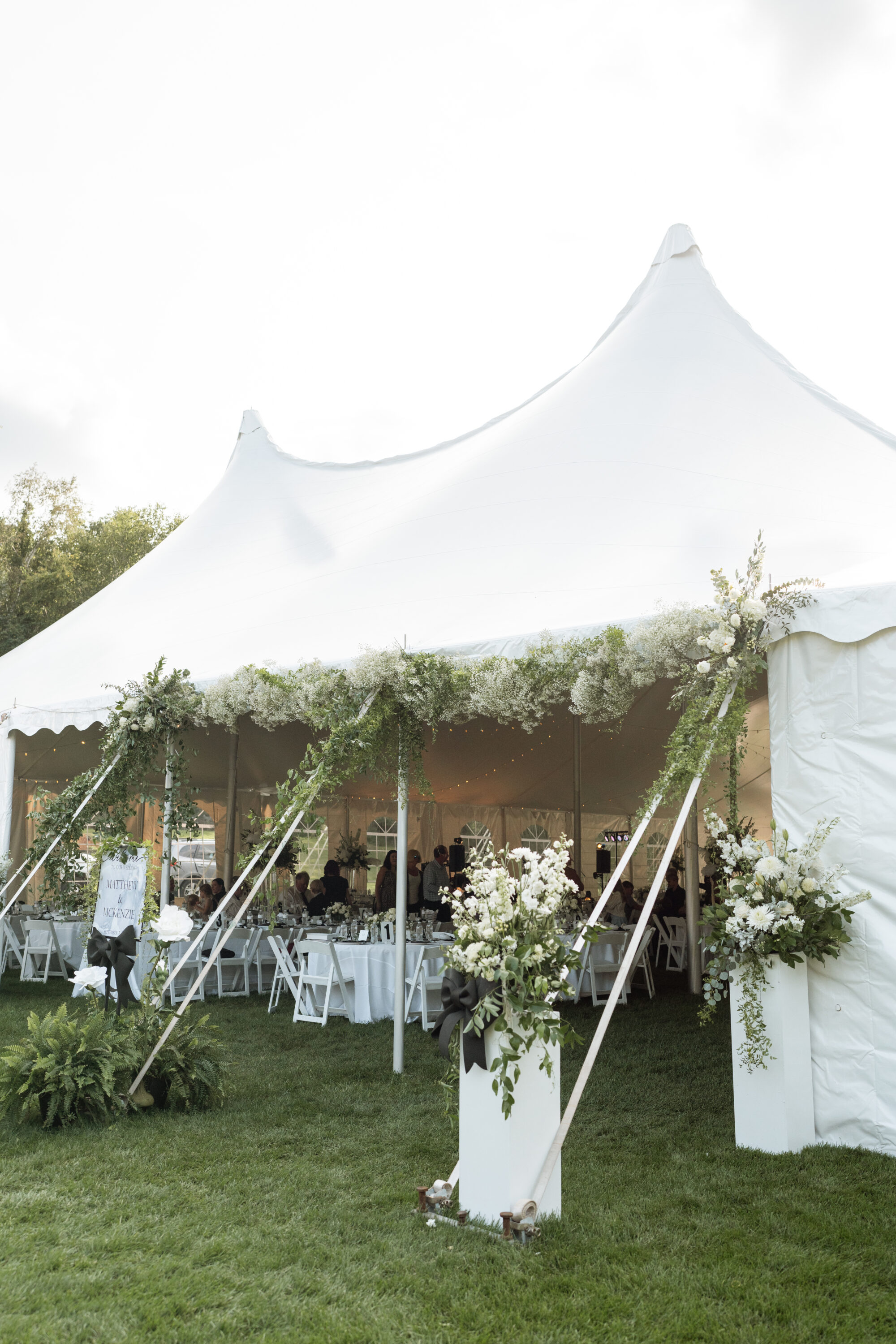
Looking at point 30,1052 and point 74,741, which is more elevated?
point 74,741

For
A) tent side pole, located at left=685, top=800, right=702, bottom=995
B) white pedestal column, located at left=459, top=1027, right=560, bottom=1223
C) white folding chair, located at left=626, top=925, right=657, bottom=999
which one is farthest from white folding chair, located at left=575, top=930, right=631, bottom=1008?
white pedestal column, located at left=459, top=1027, right=560, bottom=1223

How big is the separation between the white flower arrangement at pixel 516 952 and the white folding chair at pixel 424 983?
12.1ft

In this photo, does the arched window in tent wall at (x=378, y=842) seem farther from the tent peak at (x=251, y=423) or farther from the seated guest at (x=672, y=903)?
the tent peak at (x=251, y=423)

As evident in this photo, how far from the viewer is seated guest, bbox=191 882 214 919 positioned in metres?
10.2

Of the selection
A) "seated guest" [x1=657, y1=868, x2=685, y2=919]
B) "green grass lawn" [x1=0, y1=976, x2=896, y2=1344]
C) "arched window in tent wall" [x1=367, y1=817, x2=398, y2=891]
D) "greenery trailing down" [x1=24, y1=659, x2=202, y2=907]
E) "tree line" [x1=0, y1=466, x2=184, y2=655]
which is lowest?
"green grass lawn" [x1=0, y1=976, x2=896, y2=1344]

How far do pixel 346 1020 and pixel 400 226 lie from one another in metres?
10.6

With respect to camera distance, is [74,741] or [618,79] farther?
[74,741]

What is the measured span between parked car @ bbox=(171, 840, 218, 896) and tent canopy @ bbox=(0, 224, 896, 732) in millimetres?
5256

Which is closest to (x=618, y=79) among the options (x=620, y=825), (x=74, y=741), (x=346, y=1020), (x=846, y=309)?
(x=846, y=309)

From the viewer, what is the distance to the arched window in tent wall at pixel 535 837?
1455cm

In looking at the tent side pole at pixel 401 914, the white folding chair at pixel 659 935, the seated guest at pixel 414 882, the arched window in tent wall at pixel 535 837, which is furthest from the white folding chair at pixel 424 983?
the arched window in tent wall at pixel 535 837

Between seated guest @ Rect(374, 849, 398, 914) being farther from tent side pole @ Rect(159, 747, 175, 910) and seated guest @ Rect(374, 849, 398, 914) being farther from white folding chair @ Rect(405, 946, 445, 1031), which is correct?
tent side pole @ Rect(159, 747, 175, 910)

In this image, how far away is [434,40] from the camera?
Result: 29.0 feet

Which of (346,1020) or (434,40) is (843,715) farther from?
(434,40)
